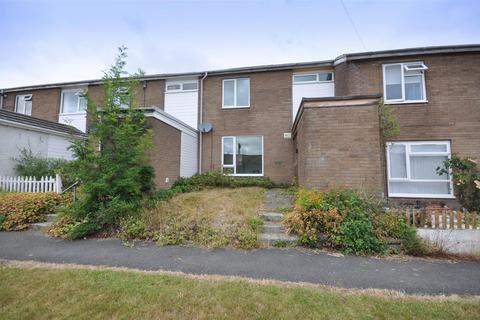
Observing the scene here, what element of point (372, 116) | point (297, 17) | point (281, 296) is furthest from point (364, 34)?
point (281, 296)

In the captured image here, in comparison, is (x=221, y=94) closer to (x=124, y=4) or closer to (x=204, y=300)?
(x=124, y=4)

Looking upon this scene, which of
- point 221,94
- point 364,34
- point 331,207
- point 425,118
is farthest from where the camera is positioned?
point 221,94

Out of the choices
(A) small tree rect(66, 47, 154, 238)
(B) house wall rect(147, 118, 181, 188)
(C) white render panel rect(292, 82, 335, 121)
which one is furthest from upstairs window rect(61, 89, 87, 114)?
Answer: (C) white render panel rect(292, 82, 335, 121)

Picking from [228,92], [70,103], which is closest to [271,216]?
[228,92]

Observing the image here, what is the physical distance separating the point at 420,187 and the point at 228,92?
10.0m

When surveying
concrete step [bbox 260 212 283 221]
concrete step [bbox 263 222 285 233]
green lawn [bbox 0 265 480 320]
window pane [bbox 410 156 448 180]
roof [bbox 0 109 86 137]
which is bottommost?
green lawn [bbox 0 265 480 320]

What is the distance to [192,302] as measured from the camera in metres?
2.81

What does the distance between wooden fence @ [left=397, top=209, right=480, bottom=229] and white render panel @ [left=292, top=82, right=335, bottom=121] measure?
24.7ft

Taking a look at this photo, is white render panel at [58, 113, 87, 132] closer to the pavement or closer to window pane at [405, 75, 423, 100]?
the pavement

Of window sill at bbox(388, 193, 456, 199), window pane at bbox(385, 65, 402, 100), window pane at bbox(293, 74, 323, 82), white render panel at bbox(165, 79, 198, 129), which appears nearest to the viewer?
window sill at bbox(388, 193, 456, 199)

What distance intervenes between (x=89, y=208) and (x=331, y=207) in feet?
20.9

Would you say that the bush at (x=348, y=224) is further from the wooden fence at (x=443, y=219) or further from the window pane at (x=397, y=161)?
the window pane at (x=397, y=161)

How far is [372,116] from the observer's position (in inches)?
248

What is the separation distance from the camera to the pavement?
3.44 meters
